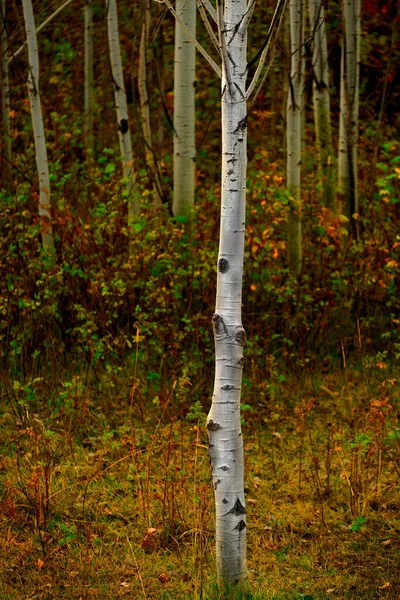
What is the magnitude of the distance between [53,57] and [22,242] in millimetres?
9331

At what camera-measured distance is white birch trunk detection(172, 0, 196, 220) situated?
8.01 m

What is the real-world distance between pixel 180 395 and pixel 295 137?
Answer: 3186 millimetres

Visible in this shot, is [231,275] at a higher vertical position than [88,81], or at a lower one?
lower

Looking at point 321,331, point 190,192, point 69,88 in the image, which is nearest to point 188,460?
point 321,331

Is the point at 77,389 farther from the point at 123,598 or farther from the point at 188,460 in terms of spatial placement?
the point at 123,598

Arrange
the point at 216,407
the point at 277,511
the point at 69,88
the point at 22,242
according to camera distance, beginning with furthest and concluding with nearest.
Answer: the point at 69,88
the point at 22,242
the point at 277,511
the point at 216,407

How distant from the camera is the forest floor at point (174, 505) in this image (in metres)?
4.55

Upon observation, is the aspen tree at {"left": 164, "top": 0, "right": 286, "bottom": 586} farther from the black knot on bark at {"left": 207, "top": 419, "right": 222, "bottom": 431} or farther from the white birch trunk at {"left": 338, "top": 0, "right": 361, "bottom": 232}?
the white birch trunk at {"left": 338, "top": 0, "right": 361, "bottom": 232}

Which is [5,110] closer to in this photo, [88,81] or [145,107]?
[145,107]

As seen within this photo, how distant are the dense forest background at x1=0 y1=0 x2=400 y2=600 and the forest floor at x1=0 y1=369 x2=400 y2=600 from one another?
0.02 meters

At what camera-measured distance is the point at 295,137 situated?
8.34 m

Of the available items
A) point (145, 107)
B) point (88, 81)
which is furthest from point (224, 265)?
point (88, 81)

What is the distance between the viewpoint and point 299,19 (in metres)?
8.11

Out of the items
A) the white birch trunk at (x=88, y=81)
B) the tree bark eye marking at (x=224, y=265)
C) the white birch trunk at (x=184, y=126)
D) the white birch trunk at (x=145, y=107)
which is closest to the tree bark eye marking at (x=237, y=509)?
the tree bark eye marking at (x=224, y=265)
